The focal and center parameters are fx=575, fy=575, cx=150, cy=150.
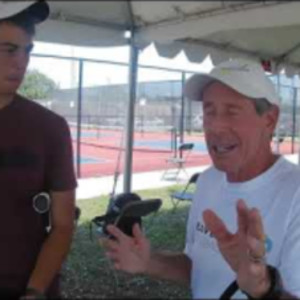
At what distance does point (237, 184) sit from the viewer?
1.64 metres

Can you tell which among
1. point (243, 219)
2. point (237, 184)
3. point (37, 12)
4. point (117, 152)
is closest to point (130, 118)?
point (237, 184)

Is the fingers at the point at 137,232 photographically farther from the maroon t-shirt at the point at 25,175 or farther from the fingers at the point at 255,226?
the fingers at the point at 255,226

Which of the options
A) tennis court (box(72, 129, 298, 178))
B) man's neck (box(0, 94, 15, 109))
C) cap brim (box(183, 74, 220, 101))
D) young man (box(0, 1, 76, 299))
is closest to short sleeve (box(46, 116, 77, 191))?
young man (box(0, 1, 76, 299))

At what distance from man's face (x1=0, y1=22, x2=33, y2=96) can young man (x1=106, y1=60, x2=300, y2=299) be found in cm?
44

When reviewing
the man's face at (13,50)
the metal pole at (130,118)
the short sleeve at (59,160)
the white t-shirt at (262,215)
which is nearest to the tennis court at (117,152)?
the metal pole at (130,118)

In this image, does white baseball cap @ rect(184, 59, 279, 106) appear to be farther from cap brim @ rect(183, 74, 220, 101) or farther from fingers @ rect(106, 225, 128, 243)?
fingers @ rect(106, 225, 128, 243)

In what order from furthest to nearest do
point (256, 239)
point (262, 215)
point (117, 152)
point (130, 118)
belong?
point (117, 152) < point (130, 118) < point (262, 215) < point (256, 239)

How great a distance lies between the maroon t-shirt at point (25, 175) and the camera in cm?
146

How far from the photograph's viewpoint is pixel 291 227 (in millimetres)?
1497

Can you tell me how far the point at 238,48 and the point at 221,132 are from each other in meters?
3.26

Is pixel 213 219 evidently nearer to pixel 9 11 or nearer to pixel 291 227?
pixel 291 227

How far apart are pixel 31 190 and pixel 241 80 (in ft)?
1.98

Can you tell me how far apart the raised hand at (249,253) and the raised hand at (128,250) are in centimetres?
32

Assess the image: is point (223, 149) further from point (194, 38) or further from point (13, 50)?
point (194, 38)
